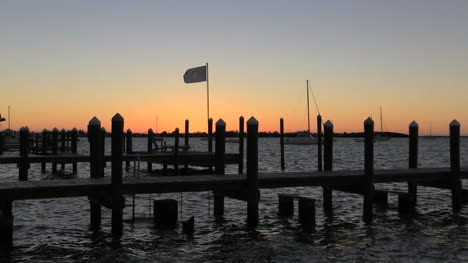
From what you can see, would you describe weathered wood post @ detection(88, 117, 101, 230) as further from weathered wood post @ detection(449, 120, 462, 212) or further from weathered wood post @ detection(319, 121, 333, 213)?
weathered wood post @ detection(449, 120, 462, 212)

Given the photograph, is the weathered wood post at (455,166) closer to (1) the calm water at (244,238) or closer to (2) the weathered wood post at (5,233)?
(1) the calm water at (244,238)

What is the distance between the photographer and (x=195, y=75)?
101 feet

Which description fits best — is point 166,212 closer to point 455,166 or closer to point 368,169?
point 368,169

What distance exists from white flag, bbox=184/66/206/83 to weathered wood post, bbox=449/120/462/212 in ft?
52.3

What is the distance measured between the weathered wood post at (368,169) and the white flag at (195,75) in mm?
16006

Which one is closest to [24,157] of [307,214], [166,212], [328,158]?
[166,212]

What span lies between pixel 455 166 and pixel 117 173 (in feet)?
36.9

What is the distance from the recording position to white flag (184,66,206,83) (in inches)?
1192

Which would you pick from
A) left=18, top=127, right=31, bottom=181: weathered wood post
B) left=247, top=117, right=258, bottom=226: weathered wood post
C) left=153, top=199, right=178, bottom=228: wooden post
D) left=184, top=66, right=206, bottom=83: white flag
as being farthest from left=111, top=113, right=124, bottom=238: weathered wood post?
left=184, top=66, right=206, bottom=83: white flag

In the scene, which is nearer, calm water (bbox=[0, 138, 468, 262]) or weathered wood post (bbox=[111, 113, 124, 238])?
calm water (bbox=[0, 138, 468, 262])

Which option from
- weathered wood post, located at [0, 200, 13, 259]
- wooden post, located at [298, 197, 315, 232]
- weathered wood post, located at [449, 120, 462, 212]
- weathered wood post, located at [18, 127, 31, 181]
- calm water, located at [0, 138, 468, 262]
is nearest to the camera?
weathered wood post, located at [0, 200, 13, 259]

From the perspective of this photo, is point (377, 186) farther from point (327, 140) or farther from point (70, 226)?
point (70, 226)

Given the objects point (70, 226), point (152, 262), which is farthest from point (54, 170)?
point (152, 262)

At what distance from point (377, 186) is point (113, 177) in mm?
18501
